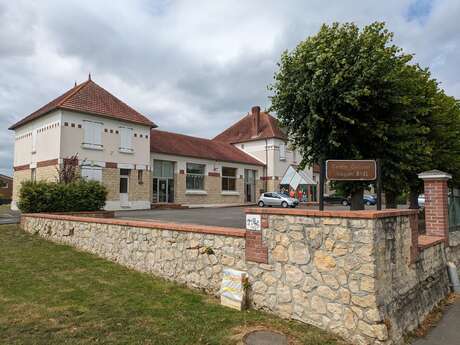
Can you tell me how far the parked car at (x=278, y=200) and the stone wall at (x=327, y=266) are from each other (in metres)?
20.8

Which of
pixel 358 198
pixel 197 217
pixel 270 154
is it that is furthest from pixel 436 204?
pixel 270 154

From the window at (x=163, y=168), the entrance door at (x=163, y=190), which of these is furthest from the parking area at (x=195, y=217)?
the window at (x=163, y=168)

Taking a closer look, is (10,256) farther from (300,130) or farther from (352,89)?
(352,89)

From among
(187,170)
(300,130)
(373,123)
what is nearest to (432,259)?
(373,123)

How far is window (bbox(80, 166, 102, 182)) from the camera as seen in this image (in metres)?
21.6

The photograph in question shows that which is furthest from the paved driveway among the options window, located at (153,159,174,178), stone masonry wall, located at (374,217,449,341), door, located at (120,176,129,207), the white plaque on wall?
the white plaque on wall

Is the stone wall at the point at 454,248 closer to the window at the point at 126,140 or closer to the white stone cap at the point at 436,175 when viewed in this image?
the white stone cap at the point at 436,175

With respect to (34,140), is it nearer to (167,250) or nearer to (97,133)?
(97,133)

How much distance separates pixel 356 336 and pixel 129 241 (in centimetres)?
573

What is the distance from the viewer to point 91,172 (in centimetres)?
2205

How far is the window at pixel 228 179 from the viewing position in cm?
3234

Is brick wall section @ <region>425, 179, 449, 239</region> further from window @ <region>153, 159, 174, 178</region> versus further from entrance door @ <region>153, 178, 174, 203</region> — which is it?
window @ <region>153, 159, 174, 178</region>

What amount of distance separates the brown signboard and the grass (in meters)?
2.34

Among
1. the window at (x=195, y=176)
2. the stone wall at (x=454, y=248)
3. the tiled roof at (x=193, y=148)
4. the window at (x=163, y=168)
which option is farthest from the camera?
the window at (x=195, y=176)
